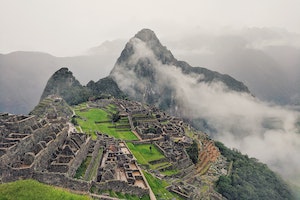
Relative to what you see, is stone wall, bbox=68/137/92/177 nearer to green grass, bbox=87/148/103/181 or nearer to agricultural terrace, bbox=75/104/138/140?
green grass, bbox=87/148/103/181

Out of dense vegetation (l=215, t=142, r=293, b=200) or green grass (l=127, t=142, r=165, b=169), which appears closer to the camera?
green grass (l=127, t=142, r=165, b=169)

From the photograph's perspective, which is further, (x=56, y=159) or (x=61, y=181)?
(x=56, y=159)

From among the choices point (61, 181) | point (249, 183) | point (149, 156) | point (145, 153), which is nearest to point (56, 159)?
point (61, 181)

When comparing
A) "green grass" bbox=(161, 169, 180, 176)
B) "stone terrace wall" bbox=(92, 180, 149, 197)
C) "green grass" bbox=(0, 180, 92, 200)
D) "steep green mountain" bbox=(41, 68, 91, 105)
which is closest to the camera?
"green grass" bbox=(0, 180, 92, 200)

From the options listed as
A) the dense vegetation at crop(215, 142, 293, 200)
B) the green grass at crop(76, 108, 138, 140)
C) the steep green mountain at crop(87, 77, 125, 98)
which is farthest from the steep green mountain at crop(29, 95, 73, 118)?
the steep green mountain at crop(87, 77, 125, 98)

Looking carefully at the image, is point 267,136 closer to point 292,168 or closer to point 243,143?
point 243,143

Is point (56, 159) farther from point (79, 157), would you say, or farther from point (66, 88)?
point (66, 88)
